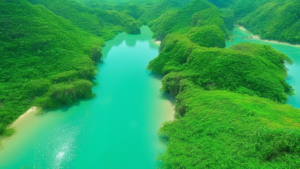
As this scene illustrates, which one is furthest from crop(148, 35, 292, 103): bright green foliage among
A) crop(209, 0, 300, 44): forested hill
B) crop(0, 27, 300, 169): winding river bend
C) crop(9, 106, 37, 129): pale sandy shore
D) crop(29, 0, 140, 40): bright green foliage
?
crop(29, 0, 140, 40): bright green foliage

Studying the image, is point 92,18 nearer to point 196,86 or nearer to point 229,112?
point 196,86

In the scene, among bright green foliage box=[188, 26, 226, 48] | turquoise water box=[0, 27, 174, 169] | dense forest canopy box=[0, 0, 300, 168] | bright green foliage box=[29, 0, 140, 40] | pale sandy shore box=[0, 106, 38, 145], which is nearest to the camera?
dense forest canopy box=[0, 0, 300, 168]

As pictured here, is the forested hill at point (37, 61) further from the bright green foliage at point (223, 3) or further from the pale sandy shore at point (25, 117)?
the bright green foliage at point (223, 3)

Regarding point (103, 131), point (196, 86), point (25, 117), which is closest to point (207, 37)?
point (196, 86)

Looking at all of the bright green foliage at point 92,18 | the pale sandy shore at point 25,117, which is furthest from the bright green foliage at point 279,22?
the pale sandy shore at point 25,117

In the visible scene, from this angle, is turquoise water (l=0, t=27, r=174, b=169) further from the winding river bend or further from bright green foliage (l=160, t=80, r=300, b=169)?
bright green foliage (l=160, t=80, r=300, b=169)
